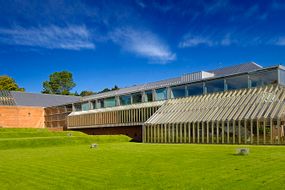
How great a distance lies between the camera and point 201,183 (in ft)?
30.8

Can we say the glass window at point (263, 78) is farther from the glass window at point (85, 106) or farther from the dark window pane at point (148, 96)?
the glass window at point (85, 106)

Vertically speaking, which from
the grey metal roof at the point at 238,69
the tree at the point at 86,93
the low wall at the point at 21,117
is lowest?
the low wall at the point at 21,117

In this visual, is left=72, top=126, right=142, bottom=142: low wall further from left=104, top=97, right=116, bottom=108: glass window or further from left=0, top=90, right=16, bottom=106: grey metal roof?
left=0, top=90, right=16, bottom=106: grey metal roof

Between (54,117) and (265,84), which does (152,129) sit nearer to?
(265,84)

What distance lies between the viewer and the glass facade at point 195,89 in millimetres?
34781

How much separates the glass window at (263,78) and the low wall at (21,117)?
4480 cm

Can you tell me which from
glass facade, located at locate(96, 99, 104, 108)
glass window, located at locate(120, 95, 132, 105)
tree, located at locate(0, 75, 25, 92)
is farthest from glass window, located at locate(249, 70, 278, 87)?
tree, located at locate(0, 75, 25, 92)

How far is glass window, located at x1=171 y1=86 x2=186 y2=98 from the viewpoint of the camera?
37.1 metres

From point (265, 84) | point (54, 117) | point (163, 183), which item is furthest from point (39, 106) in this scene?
point (163, 183)

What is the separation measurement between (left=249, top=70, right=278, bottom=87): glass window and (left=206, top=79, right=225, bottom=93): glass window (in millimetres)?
3536

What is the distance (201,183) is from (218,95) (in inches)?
906

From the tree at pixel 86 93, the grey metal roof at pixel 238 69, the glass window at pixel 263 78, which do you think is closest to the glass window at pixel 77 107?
the grey metal roof at pixel 238 69

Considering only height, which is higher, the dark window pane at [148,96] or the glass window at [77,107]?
the dark window pane at [148,96]

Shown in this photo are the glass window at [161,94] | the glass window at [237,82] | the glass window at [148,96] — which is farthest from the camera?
the glass window at [148,96]
